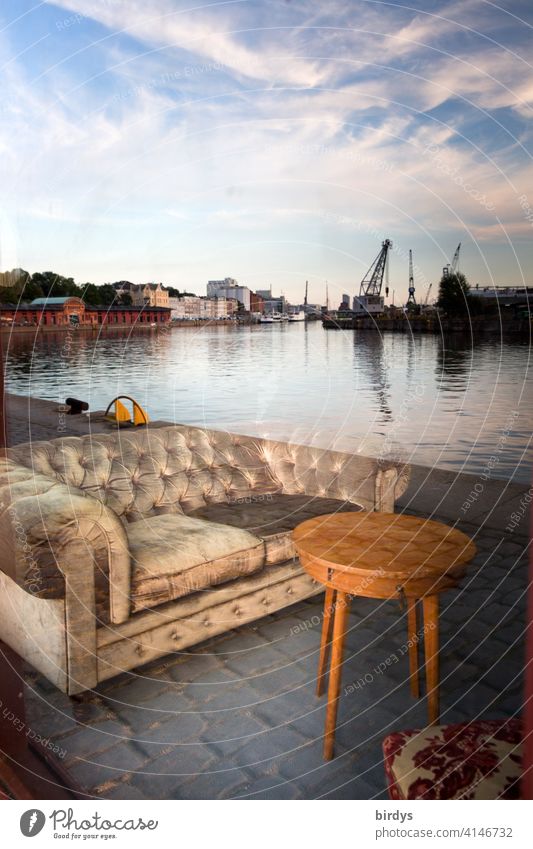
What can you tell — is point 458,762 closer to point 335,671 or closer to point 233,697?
point 335,671

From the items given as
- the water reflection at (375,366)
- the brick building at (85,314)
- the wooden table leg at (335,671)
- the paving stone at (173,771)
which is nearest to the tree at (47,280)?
the wooden table leg at (335,671)

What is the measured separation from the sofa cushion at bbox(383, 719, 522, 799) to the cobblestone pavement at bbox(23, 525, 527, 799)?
1.88 ft

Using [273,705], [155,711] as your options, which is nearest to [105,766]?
[155,711]

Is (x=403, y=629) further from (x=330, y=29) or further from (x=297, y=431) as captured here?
(x=297, y=431)

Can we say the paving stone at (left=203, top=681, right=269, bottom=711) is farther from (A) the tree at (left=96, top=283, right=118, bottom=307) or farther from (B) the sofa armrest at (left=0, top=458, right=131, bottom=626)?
(A) the tree at (left=96, top=283, right=118, bottom=307)

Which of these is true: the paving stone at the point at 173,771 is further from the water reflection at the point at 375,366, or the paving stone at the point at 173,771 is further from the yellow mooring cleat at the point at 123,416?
the water reflection at the point at 375,366

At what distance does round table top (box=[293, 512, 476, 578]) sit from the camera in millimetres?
1768

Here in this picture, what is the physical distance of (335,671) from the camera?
187cm

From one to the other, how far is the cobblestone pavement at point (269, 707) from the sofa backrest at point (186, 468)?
69 cm

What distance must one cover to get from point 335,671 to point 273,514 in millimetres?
1152

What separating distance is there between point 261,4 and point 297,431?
48.0ft
